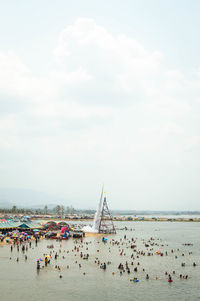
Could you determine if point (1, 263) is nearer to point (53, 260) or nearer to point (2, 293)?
point (53, 260)

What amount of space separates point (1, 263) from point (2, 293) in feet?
45.4

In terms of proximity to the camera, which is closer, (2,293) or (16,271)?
(2,293)

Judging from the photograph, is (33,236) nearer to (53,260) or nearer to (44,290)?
(53,260)

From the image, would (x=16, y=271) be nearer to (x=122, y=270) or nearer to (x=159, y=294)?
(x=122, y=270)

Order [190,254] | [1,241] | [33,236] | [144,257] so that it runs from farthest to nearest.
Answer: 1. [33,236]
2. [1,241]
3. [190,254]
4. [144,257]

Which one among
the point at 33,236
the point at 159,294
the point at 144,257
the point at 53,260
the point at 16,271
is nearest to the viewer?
the point at 159,294

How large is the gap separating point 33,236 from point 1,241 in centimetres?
1073

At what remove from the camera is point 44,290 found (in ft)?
97.7

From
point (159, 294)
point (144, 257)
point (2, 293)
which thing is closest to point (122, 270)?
point (159, 294)

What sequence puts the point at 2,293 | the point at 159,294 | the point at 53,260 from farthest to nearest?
the point at 53,260 → the point at 159,294 → the point at 2,293

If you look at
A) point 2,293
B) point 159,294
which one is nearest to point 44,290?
point 2,293

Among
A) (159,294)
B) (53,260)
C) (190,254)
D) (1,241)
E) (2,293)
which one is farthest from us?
(1,241)

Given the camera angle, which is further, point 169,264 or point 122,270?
point 169,264

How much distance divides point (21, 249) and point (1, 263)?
12.3 meters
